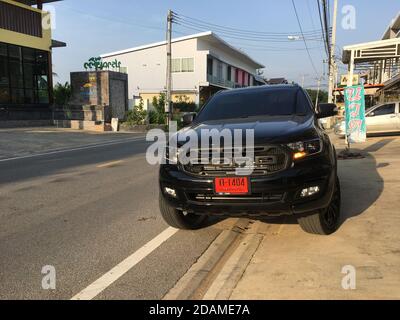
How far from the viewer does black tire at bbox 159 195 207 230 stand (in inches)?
213

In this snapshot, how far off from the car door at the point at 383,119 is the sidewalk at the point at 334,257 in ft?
45.5

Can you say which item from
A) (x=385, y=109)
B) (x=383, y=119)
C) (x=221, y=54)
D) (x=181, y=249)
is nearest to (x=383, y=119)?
(x=383, y=119)

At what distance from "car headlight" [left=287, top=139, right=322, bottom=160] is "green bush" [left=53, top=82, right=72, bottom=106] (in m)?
31.6

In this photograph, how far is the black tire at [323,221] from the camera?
4.97 m

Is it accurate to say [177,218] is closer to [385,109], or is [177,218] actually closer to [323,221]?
[323,221]

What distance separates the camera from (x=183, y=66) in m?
51.8

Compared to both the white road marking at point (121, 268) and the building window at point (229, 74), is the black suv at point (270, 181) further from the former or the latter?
the building window at point (229, 74)

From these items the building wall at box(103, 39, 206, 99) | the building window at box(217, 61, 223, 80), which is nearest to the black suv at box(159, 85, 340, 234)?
the building wall at box(103, 39, 206, 99)

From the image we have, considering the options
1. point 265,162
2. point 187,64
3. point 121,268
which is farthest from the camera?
point 187,64

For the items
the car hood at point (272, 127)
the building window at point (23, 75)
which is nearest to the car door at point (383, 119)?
the car hood at point (272, 127)

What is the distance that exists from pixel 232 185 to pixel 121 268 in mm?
1388

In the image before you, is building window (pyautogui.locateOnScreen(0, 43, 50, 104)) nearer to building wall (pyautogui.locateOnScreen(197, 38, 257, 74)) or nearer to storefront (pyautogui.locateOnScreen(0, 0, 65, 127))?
storefront (pyautogui.locateOnScreen(0, 0, 65, 127))
